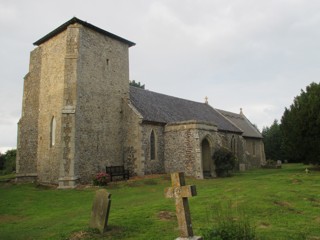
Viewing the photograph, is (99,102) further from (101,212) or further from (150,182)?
(101,212)

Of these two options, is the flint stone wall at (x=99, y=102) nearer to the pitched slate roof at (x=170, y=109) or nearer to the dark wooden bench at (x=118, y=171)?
the dark wooden bench at (x=118, y=171)

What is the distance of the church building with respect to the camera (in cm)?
2244

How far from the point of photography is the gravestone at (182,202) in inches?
262

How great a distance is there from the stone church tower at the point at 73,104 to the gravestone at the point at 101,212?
39.6ft

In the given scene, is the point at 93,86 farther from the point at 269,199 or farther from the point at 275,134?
the point at 275,134

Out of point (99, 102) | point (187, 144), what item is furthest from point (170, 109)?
point (99, 102)

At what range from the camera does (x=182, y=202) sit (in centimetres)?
690

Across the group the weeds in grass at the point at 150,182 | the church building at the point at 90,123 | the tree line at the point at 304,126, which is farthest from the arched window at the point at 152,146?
the tree line at the point at 304,126

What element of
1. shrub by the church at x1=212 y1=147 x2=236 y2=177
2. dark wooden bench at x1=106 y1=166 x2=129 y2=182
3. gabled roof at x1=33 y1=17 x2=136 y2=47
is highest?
gabled roof at x1=33 y1=17 x2=136 y2=47

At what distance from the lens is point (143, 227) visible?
9117 millimetres

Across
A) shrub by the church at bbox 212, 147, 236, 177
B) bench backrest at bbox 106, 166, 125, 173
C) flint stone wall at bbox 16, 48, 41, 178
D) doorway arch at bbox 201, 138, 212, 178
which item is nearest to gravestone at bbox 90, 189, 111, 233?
bench backrest at bbox 106, 166, 125, 173

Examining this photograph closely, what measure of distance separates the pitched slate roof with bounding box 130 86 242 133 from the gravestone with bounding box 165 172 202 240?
737 inches

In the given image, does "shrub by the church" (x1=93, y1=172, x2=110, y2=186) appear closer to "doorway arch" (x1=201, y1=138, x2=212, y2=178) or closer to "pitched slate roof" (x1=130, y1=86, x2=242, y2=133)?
"pitched slate roof" (x1=130, y1=86, x2=242, y2=133)

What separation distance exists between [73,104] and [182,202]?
17.0 metres
